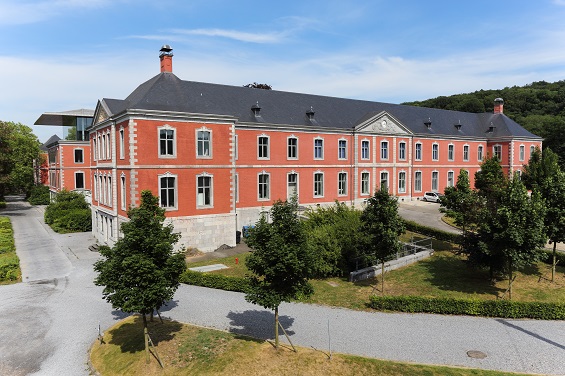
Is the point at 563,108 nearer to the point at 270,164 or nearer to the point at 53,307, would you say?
the point at 270,164

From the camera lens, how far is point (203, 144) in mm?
30438

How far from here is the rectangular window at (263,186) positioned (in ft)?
130

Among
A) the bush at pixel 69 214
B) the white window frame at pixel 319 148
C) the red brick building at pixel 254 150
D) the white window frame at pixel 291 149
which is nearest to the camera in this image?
the red brick building at pixel 254 150

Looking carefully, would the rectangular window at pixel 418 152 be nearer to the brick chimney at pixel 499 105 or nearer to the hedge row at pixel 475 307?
the brick chimney at pixel 499 105

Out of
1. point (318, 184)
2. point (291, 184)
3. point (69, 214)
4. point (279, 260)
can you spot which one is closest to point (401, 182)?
point (318, 184)

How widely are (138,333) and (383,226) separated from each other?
1396cm

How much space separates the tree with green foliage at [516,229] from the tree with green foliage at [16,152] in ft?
200

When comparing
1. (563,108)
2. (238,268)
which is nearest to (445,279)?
(238,268)

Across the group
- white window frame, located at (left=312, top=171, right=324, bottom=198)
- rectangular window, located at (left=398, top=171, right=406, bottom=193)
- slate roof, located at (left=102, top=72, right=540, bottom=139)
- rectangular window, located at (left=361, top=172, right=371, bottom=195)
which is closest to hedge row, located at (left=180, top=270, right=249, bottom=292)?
slate roof, located at (left=102, top=72, right=540, bottom=139)

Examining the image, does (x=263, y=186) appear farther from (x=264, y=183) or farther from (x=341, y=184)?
(x=341, y=184)

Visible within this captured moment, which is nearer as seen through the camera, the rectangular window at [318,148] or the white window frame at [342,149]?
the rectangular window at [318,148]

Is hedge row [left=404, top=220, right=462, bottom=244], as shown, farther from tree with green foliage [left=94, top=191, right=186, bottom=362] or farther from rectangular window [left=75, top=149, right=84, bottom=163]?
rectangular window [left=75, top=149, right=84, bottom=163]

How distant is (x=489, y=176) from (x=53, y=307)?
117ft

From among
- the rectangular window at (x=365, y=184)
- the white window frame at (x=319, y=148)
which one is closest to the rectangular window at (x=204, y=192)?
the white window frame at (x=319, y=148)
